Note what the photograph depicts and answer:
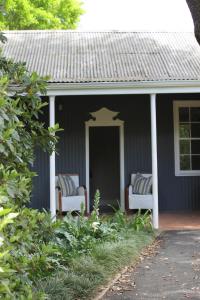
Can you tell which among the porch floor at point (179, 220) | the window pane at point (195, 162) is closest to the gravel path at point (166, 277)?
the porch floor at point (179, 220)

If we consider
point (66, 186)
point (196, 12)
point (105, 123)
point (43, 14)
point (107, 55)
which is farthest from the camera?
point (43, 14)

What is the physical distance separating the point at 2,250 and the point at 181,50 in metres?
11.0

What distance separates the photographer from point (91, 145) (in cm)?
1302

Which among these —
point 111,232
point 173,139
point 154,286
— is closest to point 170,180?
point 173,139

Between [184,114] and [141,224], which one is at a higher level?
[184,114]

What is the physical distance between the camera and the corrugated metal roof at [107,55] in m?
10.3

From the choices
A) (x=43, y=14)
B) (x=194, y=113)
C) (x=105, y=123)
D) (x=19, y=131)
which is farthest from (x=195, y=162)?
(x=43, y=14)

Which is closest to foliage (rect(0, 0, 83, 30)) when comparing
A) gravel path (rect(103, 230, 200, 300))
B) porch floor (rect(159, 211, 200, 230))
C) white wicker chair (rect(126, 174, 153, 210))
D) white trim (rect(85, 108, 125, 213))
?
white trim (rect(85, 108, 125, 213))

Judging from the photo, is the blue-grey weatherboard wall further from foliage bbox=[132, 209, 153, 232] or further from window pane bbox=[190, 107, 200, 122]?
foliage bbox=[132, 209, 153, 232]

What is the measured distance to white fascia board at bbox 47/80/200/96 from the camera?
978 cm

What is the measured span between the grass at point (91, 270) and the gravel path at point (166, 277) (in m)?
0.21

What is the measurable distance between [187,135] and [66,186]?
11.6ft

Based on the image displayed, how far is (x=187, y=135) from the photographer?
1255cm

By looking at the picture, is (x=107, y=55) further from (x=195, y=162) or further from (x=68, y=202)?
(x=68, y=202)
